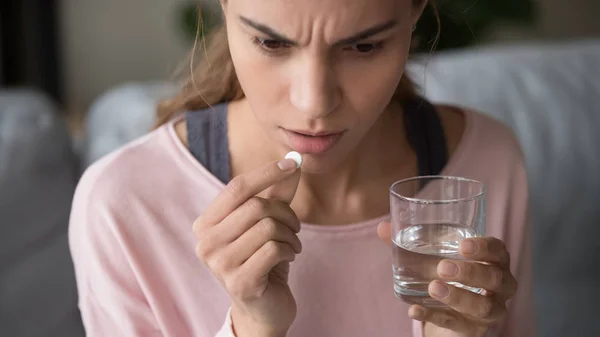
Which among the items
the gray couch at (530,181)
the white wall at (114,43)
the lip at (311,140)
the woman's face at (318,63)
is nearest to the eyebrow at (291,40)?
the woman's face at (318,63)

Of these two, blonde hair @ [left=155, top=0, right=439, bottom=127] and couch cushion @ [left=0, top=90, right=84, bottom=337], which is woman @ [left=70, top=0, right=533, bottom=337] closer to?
blonde hair @ [left=155, top=0, right=439, bottom=127]

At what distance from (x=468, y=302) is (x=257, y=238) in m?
0.27

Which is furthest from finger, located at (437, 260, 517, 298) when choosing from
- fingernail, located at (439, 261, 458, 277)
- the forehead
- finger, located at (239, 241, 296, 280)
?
the forehead

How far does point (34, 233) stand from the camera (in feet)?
6.29

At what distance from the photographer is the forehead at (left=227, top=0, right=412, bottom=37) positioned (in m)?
0.87

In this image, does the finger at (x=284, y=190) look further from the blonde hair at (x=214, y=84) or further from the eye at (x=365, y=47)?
the blonde hair at (x=214, y=84)

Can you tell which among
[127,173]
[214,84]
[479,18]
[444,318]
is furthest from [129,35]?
[444,318]

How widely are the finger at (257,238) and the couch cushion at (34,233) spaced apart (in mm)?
1099

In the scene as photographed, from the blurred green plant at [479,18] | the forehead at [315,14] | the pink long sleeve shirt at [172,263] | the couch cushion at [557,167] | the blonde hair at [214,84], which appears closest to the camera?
the forehead at [315,14]

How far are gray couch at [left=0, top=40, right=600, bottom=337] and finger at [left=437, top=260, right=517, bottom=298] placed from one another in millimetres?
917

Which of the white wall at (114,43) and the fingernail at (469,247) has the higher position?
the fingernail at (469,247)

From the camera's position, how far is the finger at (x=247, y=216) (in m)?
0.89

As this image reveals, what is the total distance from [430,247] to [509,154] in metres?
0.46

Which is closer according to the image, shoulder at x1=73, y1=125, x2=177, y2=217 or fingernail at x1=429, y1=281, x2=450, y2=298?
fingernail at x1=429, y1=281, x2=450, y2=298
